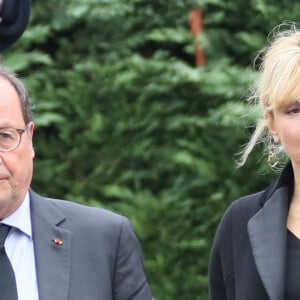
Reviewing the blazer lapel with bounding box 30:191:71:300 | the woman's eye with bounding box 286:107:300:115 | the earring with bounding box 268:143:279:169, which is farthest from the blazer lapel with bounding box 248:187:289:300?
the blazer lapel with bounding box 30:191:71:300

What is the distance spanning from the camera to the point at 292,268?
127 inches

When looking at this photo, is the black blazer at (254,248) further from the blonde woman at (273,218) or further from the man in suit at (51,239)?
the man in suit at (51,239)

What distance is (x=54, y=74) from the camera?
625cm

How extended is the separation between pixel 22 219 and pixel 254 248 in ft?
2.37

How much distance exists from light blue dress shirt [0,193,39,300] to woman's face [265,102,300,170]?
82cm

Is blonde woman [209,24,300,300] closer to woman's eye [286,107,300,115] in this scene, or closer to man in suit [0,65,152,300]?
woman's eye [286,107,300,115]

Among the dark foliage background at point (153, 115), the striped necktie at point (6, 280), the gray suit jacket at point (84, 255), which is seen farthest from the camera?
the dark foliage background at point (153, 115)

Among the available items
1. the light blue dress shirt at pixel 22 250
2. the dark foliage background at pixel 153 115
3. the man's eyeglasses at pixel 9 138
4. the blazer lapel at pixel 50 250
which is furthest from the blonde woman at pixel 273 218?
the dark foliage background at pixel 153 115

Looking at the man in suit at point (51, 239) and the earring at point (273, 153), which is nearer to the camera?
the man in suit at point (51, 239)

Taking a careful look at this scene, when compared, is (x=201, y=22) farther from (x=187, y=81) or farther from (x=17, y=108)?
(x=17, y=108)

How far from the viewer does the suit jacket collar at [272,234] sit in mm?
3211

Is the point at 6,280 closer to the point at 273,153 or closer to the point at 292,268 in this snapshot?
the point at 292,268

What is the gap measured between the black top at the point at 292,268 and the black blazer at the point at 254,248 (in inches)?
0.7

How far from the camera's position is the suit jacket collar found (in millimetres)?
3211
